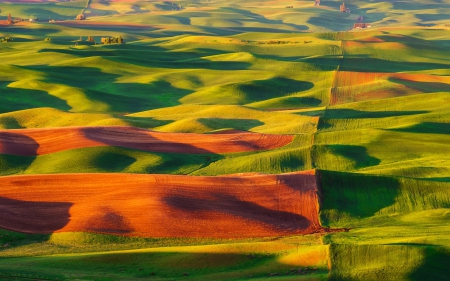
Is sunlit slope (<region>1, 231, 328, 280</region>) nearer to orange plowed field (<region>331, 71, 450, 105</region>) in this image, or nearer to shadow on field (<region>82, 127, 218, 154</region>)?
shadow on field (<region>82, 127, 218, 154</region>)

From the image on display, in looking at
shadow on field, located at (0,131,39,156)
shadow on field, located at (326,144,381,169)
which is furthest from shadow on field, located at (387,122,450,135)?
shadow on field, located at (0,131,39,156)

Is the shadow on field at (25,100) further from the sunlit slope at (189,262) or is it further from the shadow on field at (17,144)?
the sunlit slope at (189,262)

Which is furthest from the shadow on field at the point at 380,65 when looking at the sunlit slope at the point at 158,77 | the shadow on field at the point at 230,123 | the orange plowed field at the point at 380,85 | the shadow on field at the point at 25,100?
the shadow on field at the point at 230,123

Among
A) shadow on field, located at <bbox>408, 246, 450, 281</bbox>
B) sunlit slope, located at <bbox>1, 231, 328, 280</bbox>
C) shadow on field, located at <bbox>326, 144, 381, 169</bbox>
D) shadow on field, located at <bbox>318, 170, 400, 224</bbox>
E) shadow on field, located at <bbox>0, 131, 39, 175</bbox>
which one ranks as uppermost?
shadow on field, located at <bbox>408, 246, 450, 281</bbox>

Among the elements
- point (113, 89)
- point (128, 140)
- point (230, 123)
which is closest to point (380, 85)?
point (230, 123)

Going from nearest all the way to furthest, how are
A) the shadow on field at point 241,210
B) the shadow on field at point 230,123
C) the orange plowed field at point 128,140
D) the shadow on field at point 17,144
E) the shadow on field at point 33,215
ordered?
the shadow on field at point 33,215 < the shadow on field at point 241,210 < the shadow on field at point 17,144 < the orange plowed field at point 128,140 < the shadow on field at point 230,123

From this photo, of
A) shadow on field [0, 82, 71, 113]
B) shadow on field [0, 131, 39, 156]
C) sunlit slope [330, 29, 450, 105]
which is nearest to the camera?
shadow on field [0, 131, 39, 156]
